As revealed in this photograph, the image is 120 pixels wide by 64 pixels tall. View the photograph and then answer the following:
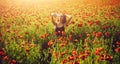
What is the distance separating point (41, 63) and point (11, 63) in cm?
69

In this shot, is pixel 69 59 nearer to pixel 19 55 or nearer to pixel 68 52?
pixel 68 52

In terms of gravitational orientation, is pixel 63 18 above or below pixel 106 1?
above

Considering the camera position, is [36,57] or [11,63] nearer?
[11,63]

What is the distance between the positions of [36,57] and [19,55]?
33cm

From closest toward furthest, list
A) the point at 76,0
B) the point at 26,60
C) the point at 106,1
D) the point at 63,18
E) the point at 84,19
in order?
the point at 26,60 → the point at 63,18 → the point at 84,19 → the point at 106,1 → the point at 76,0

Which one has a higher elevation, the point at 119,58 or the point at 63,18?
the point at 63,18

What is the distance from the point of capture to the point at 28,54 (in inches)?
165

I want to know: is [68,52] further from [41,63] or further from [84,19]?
[84,19]

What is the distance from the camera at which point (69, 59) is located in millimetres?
3678

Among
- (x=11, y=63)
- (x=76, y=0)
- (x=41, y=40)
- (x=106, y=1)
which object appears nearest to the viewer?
(x=11, y=63)

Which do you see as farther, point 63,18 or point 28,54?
point 63,18

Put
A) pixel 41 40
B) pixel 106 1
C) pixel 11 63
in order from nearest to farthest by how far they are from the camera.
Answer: pixel 11 63
pixel 41 40
pixel 106 1

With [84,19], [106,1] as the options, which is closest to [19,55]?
[84,19]

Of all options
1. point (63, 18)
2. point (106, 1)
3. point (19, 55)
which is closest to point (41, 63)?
point (19, 55)
